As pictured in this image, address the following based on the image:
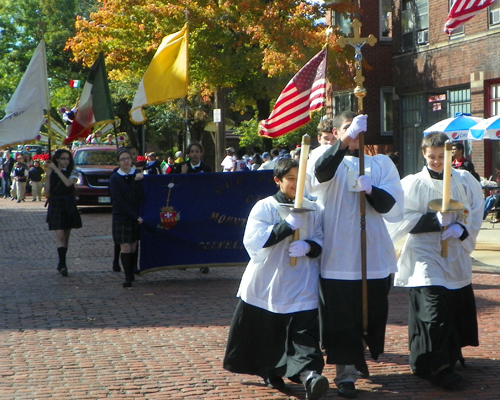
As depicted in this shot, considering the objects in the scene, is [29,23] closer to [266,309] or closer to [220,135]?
[220,135]

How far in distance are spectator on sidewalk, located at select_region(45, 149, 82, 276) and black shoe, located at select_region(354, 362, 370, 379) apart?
6294 millimetres

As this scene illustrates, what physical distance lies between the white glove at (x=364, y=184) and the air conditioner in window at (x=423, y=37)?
18529 mm

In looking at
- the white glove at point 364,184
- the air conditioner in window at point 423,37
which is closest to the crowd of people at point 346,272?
the white glove at point 364,184

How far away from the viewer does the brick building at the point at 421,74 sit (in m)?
19.9

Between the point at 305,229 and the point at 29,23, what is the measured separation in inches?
1810

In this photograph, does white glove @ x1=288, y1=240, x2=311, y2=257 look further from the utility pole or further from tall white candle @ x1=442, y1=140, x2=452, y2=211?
the utility pole

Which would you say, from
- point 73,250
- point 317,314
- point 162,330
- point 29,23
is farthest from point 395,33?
point 29,23

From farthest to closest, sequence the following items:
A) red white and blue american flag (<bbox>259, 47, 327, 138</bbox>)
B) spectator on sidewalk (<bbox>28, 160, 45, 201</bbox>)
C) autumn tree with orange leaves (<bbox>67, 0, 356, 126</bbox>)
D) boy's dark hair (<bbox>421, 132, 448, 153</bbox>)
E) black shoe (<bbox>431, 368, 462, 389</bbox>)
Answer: spectator on sidewalk (<bbox>28, 160, 45, 201</bbox>), autumn tree with orange leaves (<bbox>67, 0, 356, 126</bbox>), red white and blue american flag (<bbox>259, 47, 327, 138</bbox>), boy's dark hair (<bbox>421, 132, 448, 153</bbox>), black shoe (<bbox>431, 368, 462, 389</bbox>)

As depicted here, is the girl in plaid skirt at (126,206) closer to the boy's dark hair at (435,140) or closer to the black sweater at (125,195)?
the black sweater at (125,195)

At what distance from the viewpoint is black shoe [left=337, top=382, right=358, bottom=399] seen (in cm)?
520

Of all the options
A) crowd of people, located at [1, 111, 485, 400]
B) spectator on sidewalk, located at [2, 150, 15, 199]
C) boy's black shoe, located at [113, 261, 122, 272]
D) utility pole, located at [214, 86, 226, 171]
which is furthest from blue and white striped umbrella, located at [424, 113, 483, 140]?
spectator on sidewalk, located at [2, 150, 15, 199]

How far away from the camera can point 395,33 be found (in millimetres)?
24125

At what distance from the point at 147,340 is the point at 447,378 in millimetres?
2775

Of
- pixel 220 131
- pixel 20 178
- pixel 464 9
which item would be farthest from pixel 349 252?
pixel 20 178
